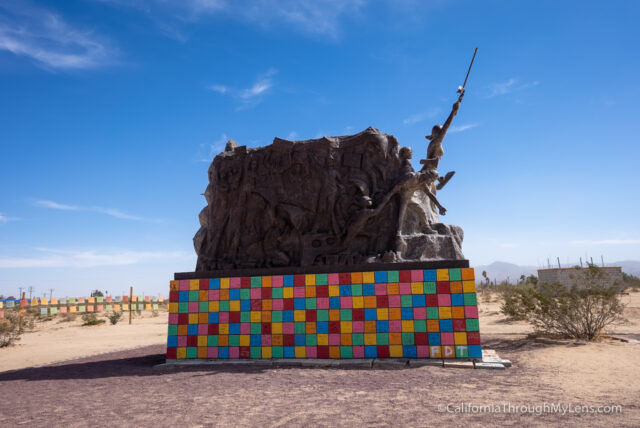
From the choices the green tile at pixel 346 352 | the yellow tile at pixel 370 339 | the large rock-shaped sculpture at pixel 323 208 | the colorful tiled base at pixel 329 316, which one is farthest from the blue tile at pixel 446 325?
the green tile at pixel 346 352

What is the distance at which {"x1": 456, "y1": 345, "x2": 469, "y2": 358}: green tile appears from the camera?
6.42 metres

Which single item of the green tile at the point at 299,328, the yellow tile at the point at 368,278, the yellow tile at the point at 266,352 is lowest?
the yellow tile at the point at 266,352

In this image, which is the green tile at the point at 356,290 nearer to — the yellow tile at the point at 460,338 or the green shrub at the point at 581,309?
the yellow tile at the point at 460,338

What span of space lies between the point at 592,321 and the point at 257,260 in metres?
7.48

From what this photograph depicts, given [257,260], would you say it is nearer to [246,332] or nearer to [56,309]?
[246,332]

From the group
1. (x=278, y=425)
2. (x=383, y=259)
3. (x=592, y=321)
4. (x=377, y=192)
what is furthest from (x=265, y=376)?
(x=592, y=321)

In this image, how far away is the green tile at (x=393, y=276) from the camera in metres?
6.82

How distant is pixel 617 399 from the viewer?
4.18 metres

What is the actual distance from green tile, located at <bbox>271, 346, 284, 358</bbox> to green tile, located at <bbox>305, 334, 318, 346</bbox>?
1.53 ft

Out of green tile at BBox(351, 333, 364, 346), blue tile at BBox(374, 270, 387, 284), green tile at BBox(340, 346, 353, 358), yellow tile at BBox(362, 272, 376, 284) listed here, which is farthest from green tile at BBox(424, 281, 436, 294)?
green tile at BBox(340, 346, 353, 358)

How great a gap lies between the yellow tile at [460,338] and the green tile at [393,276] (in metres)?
1.22

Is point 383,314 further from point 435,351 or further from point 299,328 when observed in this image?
point 299,328

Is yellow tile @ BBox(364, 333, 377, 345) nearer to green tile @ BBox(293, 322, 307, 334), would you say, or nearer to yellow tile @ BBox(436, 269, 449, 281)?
green tile @ BBox(293, 322, 307, 334)

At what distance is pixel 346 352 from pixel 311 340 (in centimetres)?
61
